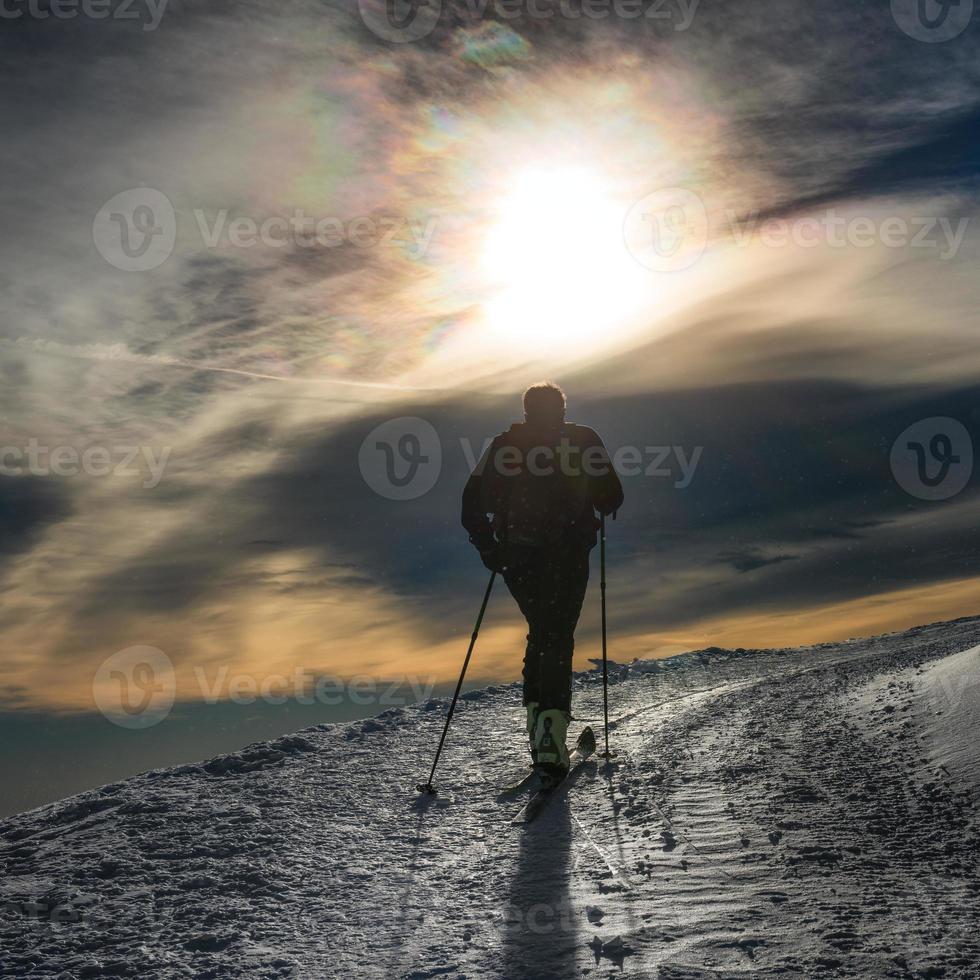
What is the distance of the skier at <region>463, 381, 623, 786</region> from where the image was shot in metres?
7.09

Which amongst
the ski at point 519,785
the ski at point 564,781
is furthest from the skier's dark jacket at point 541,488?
the ski at point 519,785

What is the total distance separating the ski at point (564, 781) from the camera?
18.5ft

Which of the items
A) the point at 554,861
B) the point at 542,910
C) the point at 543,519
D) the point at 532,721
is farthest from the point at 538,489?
the point at 542,910

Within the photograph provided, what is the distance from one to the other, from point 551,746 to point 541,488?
204cm

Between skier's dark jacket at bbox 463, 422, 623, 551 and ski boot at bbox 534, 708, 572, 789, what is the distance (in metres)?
1.39

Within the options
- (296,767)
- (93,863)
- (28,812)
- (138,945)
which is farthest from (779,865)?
(28,812)

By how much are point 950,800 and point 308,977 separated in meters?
3.50

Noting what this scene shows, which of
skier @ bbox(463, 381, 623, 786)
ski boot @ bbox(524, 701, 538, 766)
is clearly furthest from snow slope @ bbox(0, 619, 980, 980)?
skier @ bbox(463, 381, 623, 786)

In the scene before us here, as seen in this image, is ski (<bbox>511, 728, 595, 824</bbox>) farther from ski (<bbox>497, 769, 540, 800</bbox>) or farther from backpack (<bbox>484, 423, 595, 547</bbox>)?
backpack (<bbox>484, 423, 595, 547</bbox>)

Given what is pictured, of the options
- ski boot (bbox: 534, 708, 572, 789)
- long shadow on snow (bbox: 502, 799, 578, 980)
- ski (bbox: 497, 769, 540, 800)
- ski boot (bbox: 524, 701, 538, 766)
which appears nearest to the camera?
long shadow on snow (bbox: 502, 799, 578, 980)

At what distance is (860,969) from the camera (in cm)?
314

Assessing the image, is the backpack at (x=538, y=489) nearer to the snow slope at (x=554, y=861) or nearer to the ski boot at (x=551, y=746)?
the ski boot at (x=551, y=746)

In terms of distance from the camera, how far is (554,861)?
4652mm

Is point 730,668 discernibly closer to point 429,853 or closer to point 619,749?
point 619,749
